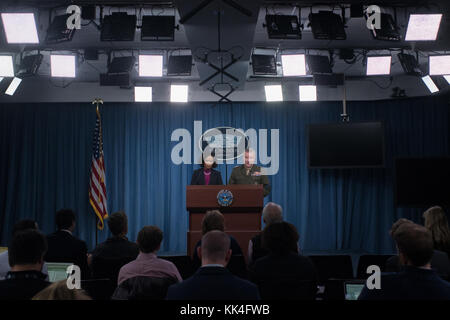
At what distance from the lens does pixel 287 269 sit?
2352 mm

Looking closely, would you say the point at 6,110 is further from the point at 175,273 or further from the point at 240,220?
the point at 175,273

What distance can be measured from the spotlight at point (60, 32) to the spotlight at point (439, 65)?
4992 millimetres

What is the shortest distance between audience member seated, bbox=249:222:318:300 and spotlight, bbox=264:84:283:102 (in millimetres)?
5768

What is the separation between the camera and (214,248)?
196 cm

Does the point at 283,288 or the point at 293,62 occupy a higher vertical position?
the point at 293,62

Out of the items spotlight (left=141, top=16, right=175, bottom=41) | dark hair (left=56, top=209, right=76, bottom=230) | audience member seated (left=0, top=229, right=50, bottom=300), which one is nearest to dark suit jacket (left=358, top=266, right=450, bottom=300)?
audience member seated (left=0, top=229, right=50, bottom=300)

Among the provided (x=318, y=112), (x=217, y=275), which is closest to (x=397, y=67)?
(x=318, y=112)

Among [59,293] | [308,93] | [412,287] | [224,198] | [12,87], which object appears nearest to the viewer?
[59,293]

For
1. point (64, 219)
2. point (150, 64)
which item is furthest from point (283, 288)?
point (150, 64)

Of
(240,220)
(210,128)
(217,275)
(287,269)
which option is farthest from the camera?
(210,128)

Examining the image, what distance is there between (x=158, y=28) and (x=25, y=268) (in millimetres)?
3514

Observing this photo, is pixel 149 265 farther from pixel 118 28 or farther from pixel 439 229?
pixel 118 28

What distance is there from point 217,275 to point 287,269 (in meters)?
0.65

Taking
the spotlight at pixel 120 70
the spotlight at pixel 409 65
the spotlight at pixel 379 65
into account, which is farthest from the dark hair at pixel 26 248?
the spotlight at pixel 409 65
